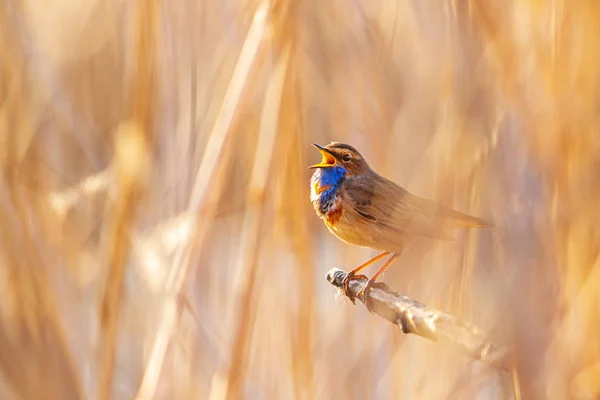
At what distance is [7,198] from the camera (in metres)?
1.69

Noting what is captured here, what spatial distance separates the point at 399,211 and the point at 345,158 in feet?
1.08

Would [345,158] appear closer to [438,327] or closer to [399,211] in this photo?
[399,211]

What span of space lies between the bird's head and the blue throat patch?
19 mm

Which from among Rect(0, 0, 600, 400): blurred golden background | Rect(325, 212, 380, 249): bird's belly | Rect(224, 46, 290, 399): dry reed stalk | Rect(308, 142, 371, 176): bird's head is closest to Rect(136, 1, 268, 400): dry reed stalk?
Rect(0, 0, 600, 400): blurred golden background

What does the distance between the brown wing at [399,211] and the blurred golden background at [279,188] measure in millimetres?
45

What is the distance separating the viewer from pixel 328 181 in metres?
2.14

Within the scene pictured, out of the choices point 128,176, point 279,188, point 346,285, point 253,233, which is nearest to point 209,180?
point 253,233

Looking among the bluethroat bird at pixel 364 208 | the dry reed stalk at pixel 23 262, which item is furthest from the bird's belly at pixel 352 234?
the dry reed stalk at pixel 23 262

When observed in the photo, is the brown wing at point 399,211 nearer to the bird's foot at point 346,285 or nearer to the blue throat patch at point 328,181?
the blue throat patch at point 328,181

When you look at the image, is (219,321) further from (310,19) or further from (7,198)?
(310,19)

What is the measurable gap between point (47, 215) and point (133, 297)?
520mm

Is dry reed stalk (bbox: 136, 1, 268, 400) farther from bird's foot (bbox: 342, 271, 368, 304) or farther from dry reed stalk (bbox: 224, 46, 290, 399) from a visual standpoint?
bird's foot (bbox: 342, 271, 368, 304)

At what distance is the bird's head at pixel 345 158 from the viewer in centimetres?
209

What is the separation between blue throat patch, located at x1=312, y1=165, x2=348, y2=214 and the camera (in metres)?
2.05
